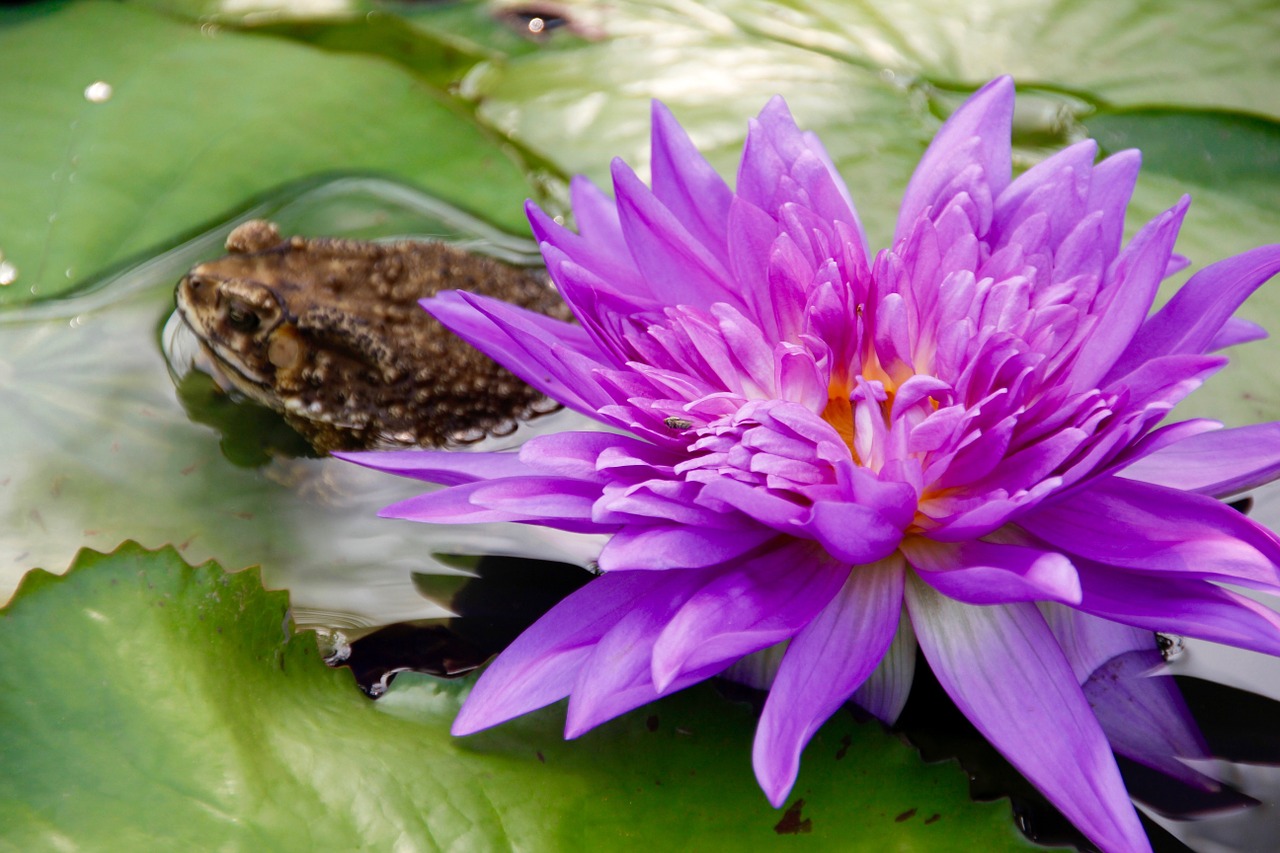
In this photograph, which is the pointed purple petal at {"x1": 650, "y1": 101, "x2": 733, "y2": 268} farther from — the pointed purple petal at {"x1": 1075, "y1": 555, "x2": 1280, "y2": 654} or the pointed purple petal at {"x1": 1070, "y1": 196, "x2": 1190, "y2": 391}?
the pointed purple petal at {"x1": 1075, "y1": 555, "x2": 1280, "y2": 654}

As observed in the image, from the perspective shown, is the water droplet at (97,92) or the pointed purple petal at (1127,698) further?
the water droplet at (97,92)

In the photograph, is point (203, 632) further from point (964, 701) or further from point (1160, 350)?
point (1160, 350)

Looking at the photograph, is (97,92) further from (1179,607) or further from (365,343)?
(1179,607)

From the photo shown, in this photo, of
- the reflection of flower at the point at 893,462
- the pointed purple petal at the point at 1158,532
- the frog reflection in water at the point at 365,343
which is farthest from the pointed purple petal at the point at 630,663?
the frog reflection in water at the point at 365,343

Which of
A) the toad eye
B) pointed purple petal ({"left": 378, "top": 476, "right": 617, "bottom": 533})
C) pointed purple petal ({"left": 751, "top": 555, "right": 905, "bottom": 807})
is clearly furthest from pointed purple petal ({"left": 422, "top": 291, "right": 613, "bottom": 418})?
→ the toad eye

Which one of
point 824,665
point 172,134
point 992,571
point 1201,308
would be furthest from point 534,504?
point 172,134

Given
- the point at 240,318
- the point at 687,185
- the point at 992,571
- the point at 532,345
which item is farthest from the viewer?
the point at 240,318

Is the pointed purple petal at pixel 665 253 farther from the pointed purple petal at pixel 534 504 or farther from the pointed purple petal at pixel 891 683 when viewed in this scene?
the pointed purple petal at pixel 891 683
